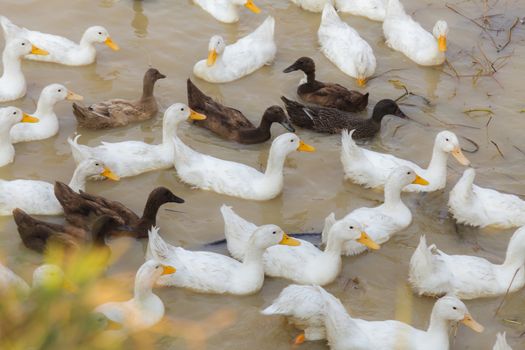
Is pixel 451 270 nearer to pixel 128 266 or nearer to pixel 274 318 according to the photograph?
pixel 274 318

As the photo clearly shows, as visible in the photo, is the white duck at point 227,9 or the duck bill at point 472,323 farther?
the white duck at point 227,9

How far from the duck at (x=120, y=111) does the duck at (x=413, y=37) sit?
3.21m

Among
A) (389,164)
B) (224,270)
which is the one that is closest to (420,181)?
(389,164)

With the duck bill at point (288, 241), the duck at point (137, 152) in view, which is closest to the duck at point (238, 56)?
the duck at point (137, 152)

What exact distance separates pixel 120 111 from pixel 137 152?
2.75 ft

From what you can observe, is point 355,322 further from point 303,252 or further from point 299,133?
point 299,133

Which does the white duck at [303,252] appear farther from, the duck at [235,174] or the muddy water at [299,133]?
the duck at [235,174]

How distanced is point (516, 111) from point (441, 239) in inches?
106

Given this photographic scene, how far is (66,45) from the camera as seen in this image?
8.83 metres

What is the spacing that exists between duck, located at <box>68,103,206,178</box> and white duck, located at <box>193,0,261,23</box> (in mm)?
2796

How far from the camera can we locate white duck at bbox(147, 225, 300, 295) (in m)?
5.82

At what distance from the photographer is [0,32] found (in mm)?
9305

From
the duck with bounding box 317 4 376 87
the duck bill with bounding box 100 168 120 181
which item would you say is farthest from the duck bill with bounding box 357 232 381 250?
the duck with bounding box 317 4 376 87

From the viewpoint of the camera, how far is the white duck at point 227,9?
32.3 ft
